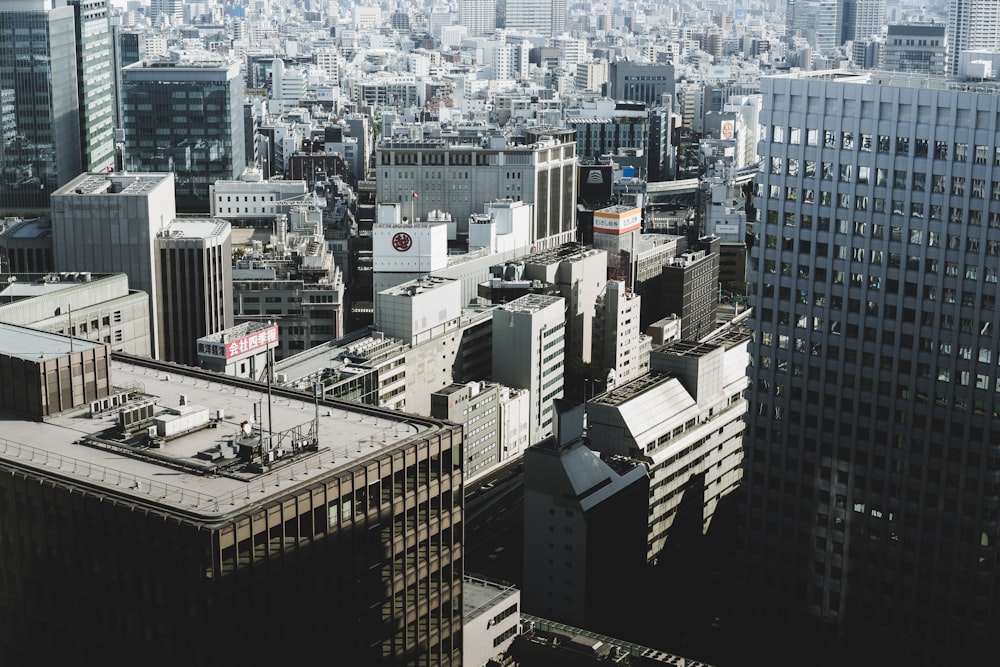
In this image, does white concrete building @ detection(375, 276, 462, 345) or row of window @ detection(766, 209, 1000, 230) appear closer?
row of window @ detection(766, 209, 1000, 230)

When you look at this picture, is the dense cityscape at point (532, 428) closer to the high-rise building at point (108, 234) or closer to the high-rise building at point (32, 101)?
the high-rise building at point (108, 234)

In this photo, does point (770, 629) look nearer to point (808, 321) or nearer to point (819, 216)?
point (808, 321)

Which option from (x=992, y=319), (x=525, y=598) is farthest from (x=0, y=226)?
(x=992, y=319)

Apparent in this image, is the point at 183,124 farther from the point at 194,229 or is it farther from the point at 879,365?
the point at 879,365

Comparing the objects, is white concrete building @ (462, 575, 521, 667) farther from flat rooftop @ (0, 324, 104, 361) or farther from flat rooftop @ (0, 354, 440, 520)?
flat rooftop @ (0, 324, 104, 361)

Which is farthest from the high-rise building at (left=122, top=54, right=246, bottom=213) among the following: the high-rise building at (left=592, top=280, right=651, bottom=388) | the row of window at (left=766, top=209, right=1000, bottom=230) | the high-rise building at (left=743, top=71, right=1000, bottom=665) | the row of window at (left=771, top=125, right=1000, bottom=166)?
the row of window at (left=771, top=125, right=1000, bottom=166)

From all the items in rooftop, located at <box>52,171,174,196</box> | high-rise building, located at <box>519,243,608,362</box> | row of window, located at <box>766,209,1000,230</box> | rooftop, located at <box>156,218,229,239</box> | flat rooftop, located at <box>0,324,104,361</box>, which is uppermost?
row of window, located at <box>766,209,1000,230</box>
